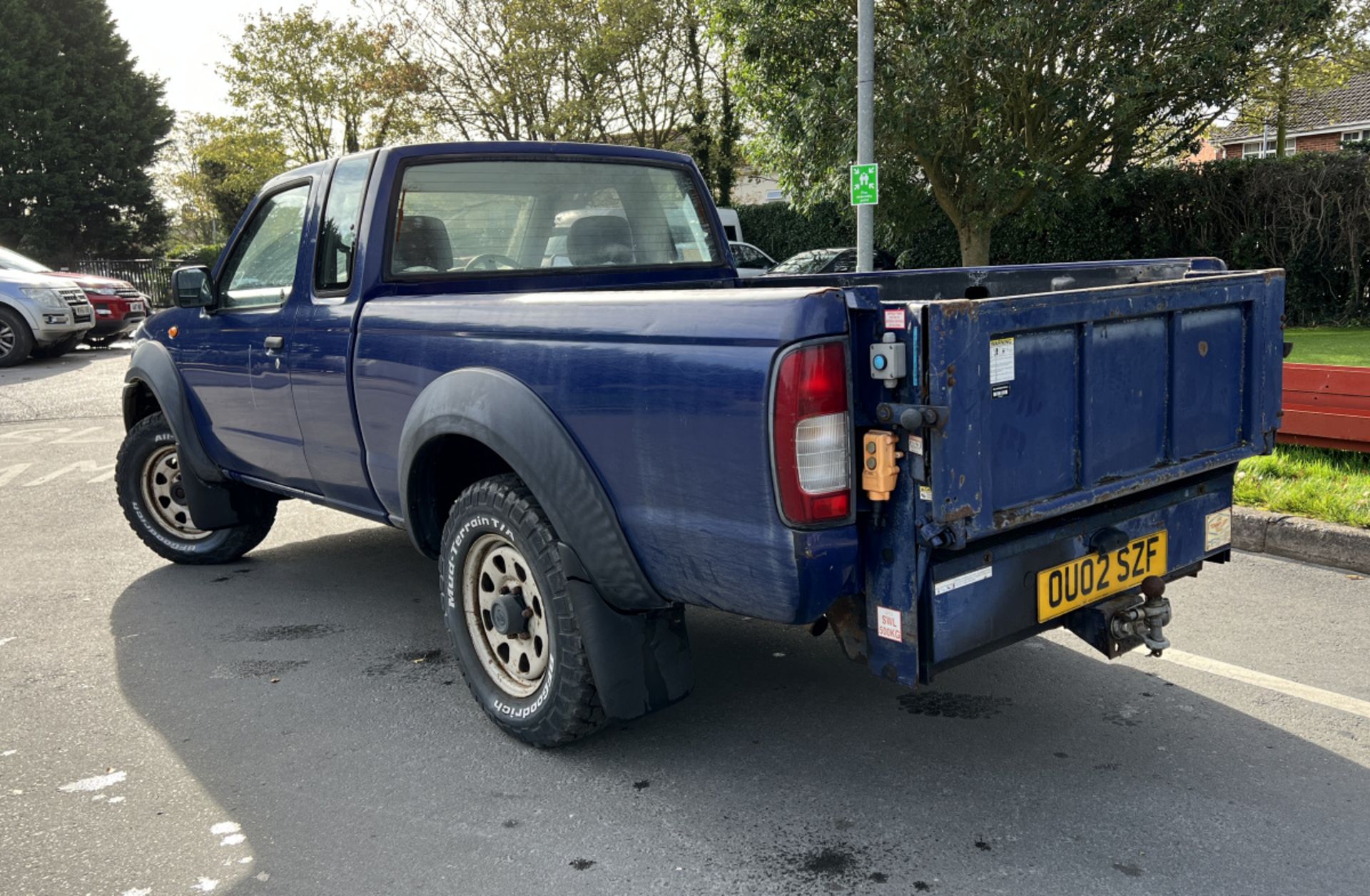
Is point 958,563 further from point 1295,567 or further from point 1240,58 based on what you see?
point 1240,58

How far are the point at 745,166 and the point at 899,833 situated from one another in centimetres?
3256

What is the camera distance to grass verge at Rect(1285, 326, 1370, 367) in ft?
38.5

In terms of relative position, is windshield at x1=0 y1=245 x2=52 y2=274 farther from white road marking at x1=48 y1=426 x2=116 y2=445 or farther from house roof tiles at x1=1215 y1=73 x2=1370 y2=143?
house roof tiles at x1=1215 y1=73 x2=1370 y2=143

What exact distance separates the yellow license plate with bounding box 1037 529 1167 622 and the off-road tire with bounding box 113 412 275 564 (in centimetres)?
423

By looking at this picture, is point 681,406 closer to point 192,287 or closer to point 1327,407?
point 192,287

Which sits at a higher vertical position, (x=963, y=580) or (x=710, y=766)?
(x=963, y=580)

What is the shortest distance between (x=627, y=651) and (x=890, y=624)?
832 mm

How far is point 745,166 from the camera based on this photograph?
1347 inches

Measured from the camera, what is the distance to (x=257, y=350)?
4.92 metres

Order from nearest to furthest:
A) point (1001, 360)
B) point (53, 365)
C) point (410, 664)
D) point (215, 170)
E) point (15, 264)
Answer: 1. point (1001, 360)
2. point (410, 664)
3. point (53, 365)
4. point (15, 264)
5. point (215, 170)

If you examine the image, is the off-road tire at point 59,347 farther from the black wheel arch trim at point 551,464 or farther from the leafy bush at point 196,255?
the black wheel arch trim at point 551,464

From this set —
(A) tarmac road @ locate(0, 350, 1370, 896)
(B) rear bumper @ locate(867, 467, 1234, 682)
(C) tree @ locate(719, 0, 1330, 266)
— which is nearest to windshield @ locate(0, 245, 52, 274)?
(C) tree @ locate(719, 0, 1330, 266)

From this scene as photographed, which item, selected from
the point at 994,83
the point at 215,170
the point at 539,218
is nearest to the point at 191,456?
the point at 539,218

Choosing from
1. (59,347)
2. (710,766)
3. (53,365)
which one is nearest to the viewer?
(710,766)
